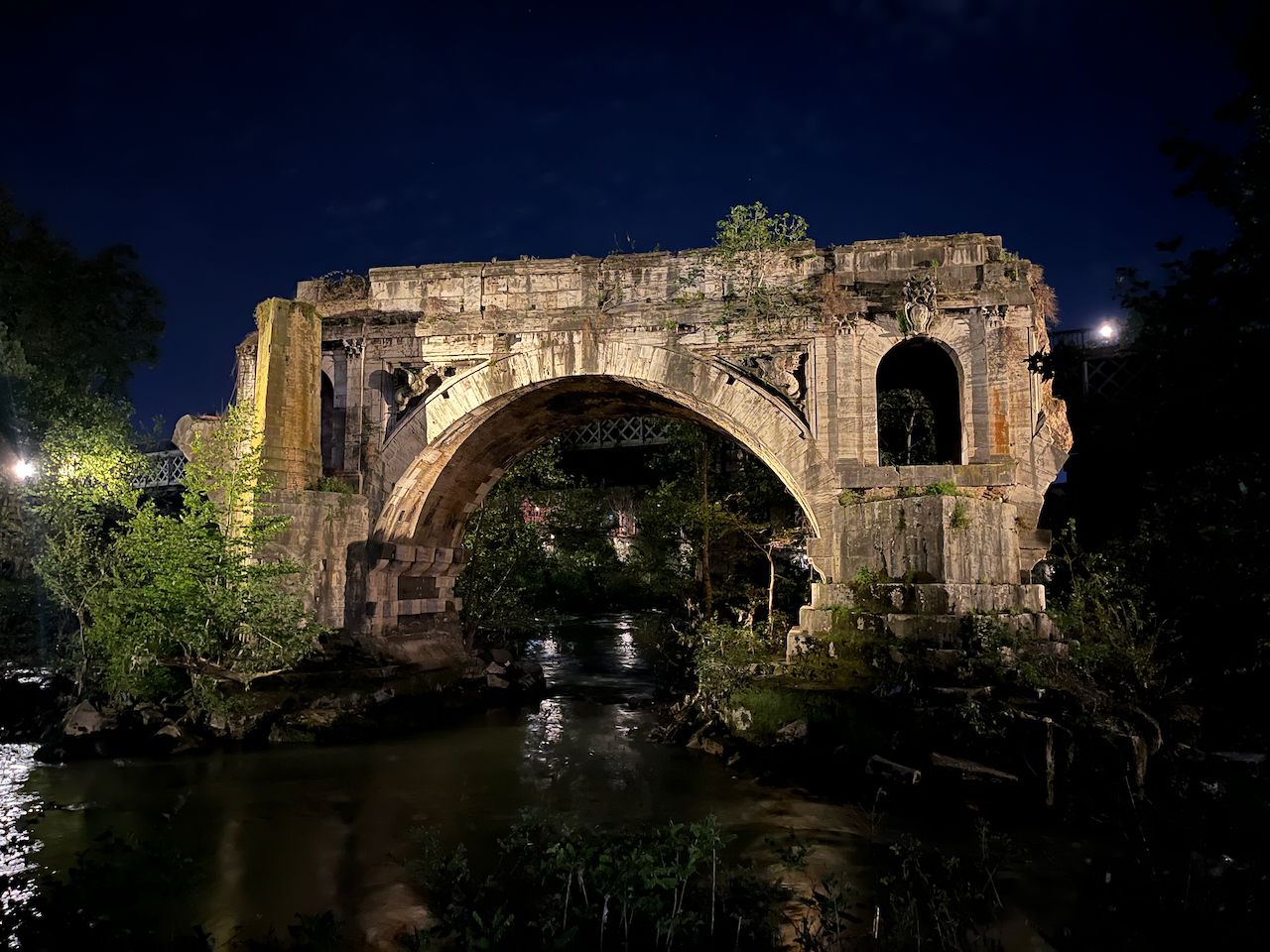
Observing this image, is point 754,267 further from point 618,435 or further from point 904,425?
point 618,435

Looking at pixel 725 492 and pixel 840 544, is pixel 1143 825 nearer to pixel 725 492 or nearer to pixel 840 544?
pixel 840 544

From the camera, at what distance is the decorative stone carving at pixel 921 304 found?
12.0m

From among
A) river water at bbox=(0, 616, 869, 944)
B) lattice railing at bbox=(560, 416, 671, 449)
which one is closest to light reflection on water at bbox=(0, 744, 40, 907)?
river water at bbox=(0, 616, 869, 944)

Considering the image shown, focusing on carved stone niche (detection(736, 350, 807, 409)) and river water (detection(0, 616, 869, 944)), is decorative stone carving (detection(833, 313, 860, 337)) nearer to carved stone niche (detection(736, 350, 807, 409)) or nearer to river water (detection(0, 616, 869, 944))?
carved stone niche (detection(736, 350, 807, 409))

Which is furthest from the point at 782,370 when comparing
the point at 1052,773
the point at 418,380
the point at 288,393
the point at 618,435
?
the point at 618,435

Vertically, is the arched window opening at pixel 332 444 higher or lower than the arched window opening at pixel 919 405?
lower

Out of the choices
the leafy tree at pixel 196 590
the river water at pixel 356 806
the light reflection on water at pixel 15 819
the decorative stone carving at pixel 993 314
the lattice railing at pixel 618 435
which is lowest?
the river water at pixel 356 806

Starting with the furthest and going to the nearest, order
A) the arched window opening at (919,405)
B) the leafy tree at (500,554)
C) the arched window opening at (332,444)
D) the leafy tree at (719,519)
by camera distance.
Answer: the leafy tree at (500,554)
the leafy tree at (719,519)
the arched window opening at (332,444)
the arched window opening at (919,405)

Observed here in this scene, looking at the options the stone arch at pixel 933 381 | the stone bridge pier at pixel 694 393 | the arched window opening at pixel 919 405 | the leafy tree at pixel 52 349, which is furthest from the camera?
the leafy tree at pixel 52 349

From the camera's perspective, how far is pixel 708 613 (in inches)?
604

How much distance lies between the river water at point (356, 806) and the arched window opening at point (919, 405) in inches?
246

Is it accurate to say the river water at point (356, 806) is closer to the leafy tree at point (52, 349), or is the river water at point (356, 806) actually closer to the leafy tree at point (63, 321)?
the leafy tree at point (52, 349)

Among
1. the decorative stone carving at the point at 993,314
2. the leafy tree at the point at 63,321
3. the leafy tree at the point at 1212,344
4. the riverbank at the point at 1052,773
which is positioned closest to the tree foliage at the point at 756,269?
the decorative stone carving at the point at 993,314

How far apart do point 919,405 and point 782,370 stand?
524 cm
